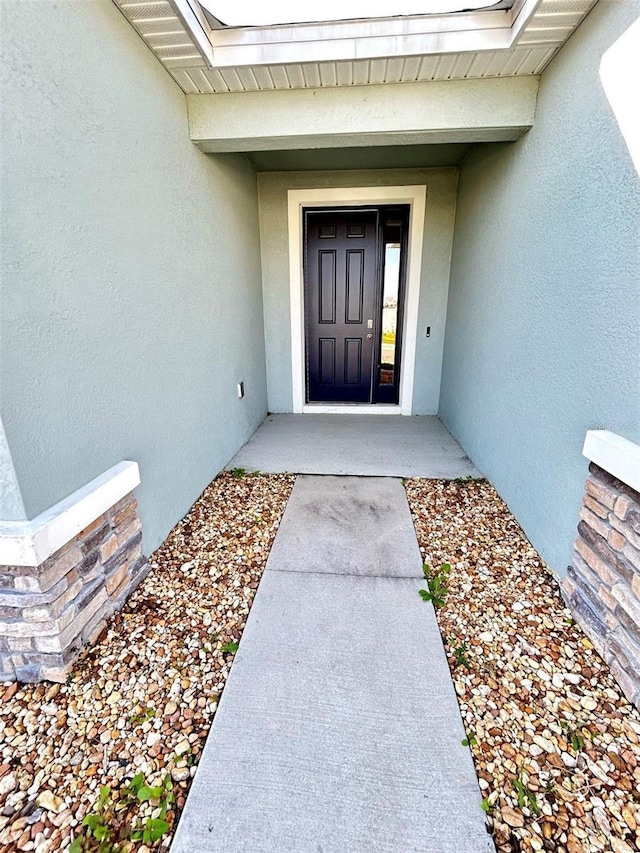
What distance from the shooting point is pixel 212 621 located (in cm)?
167

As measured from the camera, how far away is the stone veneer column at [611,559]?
1318 millimetres

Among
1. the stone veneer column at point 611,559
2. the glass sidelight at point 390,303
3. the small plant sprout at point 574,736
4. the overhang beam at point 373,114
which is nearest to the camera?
the small plant sprout at point 574,736

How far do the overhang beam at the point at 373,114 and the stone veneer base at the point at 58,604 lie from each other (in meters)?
2.37

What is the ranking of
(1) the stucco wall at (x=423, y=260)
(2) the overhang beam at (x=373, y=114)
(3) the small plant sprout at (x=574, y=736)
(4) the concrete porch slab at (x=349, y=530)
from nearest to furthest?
(3) the small plant sprout at (x=574, y=736) < (4) the concrete porch slab at (x=349, y=530) < (2) the overhang beam at (x=373, y=114) < (1) the stucco wall at (x=423, y=260)

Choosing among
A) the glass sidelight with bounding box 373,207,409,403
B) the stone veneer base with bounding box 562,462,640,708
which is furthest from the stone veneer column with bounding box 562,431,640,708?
the glass sidelight with bounding box 373,207,409,403

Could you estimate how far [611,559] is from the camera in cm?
144

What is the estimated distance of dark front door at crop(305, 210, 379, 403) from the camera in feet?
14.1

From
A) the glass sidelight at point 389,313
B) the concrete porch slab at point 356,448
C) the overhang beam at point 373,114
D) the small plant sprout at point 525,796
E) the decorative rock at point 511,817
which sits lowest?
the small plant sprout at point 525,796

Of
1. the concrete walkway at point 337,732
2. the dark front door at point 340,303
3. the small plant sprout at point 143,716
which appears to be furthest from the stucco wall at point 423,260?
the small plant sprout at point 143,716

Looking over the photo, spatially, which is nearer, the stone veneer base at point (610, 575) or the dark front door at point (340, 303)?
the stone veneer base at point (610, 575)

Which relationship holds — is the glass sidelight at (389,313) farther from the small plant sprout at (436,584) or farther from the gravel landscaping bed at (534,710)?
the small plant sprout at (436,584)

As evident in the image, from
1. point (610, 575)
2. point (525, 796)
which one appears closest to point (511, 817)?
point (525, 796)

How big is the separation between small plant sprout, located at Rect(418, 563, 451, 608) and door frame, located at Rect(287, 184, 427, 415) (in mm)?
2662

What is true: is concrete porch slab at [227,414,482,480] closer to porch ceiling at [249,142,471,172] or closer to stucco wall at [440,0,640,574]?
stucco wall at [440,0,640,574]
